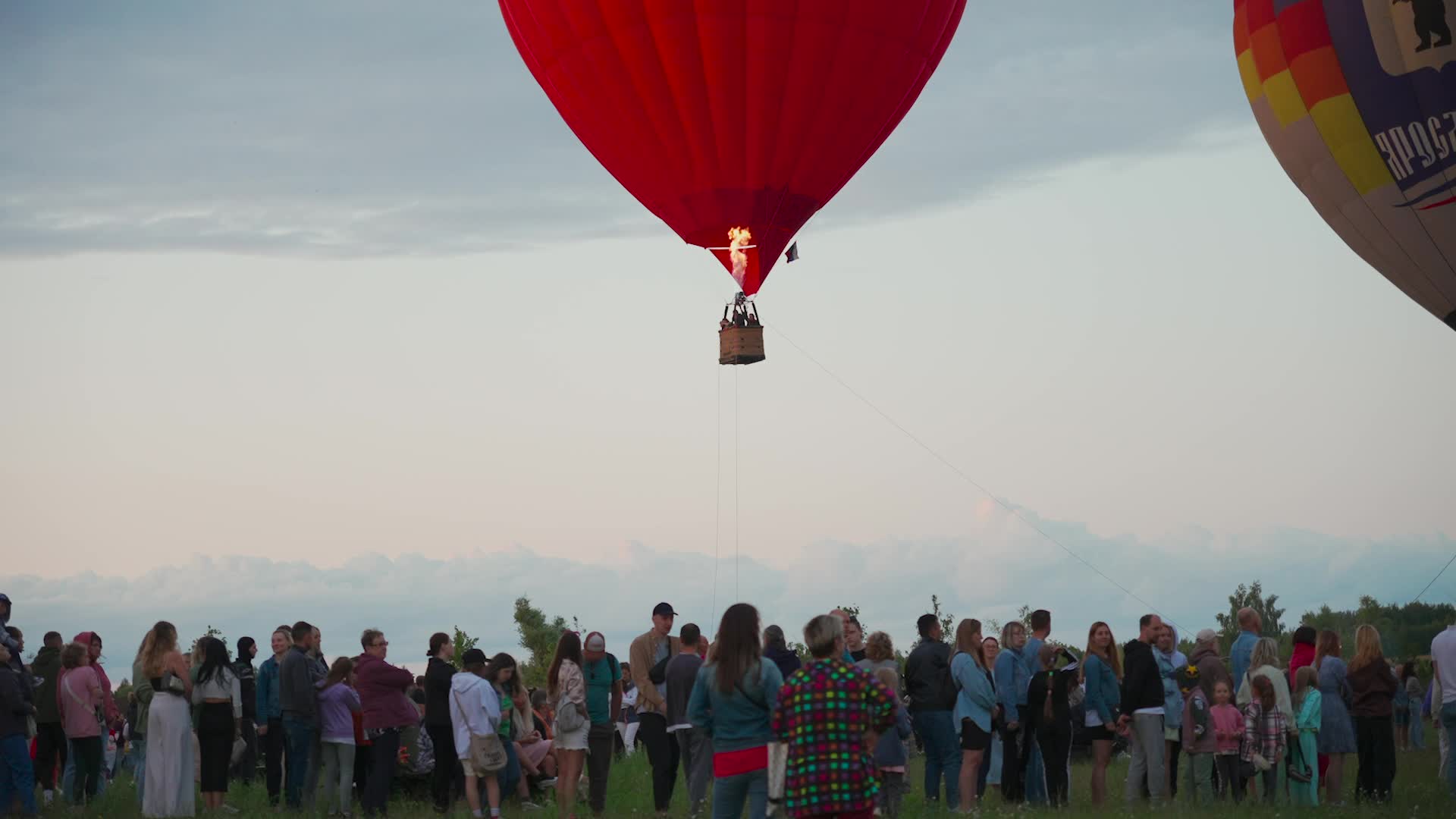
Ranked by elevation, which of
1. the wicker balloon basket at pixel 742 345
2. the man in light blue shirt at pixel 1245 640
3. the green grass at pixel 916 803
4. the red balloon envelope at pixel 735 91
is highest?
the red balloon envelope at pixel 735 91

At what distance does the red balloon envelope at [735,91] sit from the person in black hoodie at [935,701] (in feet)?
21.7

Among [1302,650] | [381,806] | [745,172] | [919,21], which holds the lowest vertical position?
[381,806]

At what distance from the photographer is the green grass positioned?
495 inches

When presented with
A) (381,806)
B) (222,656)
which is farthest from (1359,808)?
(222,656)

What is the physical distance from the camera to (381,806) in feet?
44.8

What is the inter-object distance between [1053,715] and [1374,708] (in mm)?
2770

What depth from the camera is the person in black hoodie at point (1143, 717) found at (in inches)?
542

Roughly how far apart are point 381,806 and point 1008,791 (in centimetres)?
500

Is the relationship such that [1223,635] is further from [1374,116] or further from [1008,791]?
[1008,791]

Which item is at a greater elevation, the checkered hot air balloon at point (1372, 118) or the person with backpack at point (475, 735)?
the checkered hot air balloon at point (1372, 118)

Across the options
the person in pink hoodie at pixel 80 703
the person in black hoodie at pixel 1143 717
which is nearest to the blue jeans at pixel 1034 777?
the person in black hoodie at pixel 1143 717

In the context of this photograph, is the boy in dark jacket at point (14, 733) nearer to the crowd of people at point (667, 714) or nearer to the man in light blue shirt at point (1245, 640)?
the crowd of people at point (667, 714)

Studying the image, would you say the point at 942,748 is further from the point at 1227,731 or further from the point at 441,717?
the point at 441,717

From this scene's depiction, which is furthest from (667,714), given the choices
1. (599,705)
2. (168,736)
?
(168,736)
